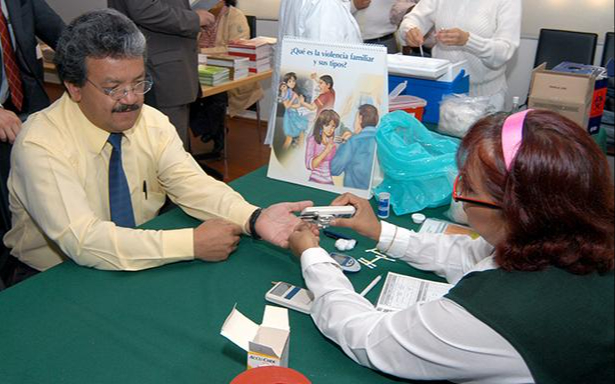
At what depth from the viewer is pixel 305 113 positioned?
1908 mm

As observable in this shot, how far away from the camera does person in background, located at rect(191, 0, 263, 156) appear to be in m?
4.43

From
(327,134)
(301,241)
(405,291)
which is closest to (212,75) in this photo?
(327,134)

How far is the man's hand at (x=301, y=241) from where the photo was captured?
1.36 m

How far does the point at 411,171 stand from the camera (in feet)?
5.81

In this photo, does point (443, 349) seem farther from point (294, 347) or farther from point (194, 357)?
point (194, 357)

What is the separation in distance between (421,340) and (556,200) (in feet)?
1.10

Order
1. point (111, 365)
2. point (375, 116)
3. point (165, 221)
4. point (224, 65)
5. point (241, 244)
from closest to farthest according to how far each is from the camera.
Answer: point (111, 365) < point (241, 244) < point (165, 221) < point (375, 116) < point (224, 65)

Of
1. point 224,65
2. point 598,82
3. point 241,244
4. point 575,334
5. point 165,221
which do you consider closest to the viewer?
point 575,334

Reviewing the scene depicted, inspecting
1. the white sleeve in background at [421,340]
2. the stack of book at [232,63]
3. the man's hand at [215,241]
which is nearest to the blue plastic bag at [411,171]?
the man's hand at [215,241]

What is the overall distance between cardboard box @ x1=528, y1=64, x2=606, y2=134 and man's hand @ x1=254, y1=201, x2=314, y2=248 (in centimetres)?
146

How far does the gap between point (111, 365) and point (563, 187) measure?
907 millimetres

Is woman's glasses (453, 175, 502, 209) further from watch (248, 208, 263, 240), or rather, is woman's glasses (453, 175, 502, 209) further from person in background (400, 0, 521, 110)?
person in background (400, 0, 521, 110)

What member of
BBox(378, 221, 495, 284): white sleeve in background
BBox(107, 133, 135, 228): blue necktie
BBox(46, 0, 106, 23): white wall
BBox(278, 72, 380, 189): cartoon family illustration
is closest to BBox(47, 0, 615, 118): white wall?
BBox(278, 72, 380, 189): cartoon family illustration

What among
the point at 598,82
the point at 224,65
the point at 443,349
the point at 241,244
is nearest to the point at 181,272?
the point at 241,244
